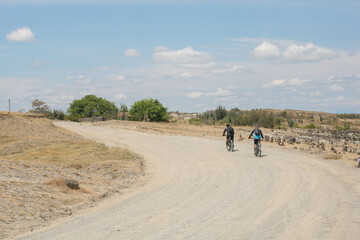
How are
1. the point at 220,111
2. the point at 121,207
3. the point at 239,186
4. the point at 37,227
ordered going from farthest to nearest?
the point at 220,111
the point at 239,186
the point at 121,207
the point at 37,227

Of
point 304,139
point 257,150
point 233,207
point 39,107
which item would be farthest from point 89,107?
point 233,207

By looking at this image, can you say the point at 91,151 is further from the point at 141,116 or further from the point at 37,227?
the point at 141,116

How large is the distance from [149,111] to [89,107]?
41.1m

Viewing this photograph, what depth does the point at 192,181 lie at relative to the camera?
15.1 metres

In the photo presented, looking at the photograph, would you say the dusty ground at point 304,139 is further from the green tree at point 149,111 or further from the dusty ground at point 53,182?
the green tree at point 149,111

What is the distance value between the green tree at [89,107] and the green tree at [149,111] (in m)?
31.9

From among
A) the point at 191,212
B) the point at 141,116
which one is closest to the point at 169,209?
the point at 191,212

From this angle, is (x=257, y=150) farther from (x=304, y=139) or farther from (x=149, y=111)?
(x=149, y=111)

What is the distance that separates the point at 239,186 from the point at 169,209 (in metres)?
4.06

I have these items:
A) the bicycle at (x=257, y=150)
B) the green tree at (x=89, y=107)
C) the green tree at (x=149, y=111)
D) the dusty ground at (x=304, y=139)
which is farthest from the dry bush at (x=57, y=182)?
the green tree at (x=89, y=107)

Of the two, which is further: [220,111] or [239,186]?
[220,111]

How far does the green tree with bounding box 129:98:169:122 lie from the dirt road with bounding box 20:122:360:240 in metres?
63.7

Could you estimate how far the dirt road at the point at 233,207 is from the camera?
26.7 feet

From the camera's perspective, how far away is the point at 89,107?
11744 centimetres
